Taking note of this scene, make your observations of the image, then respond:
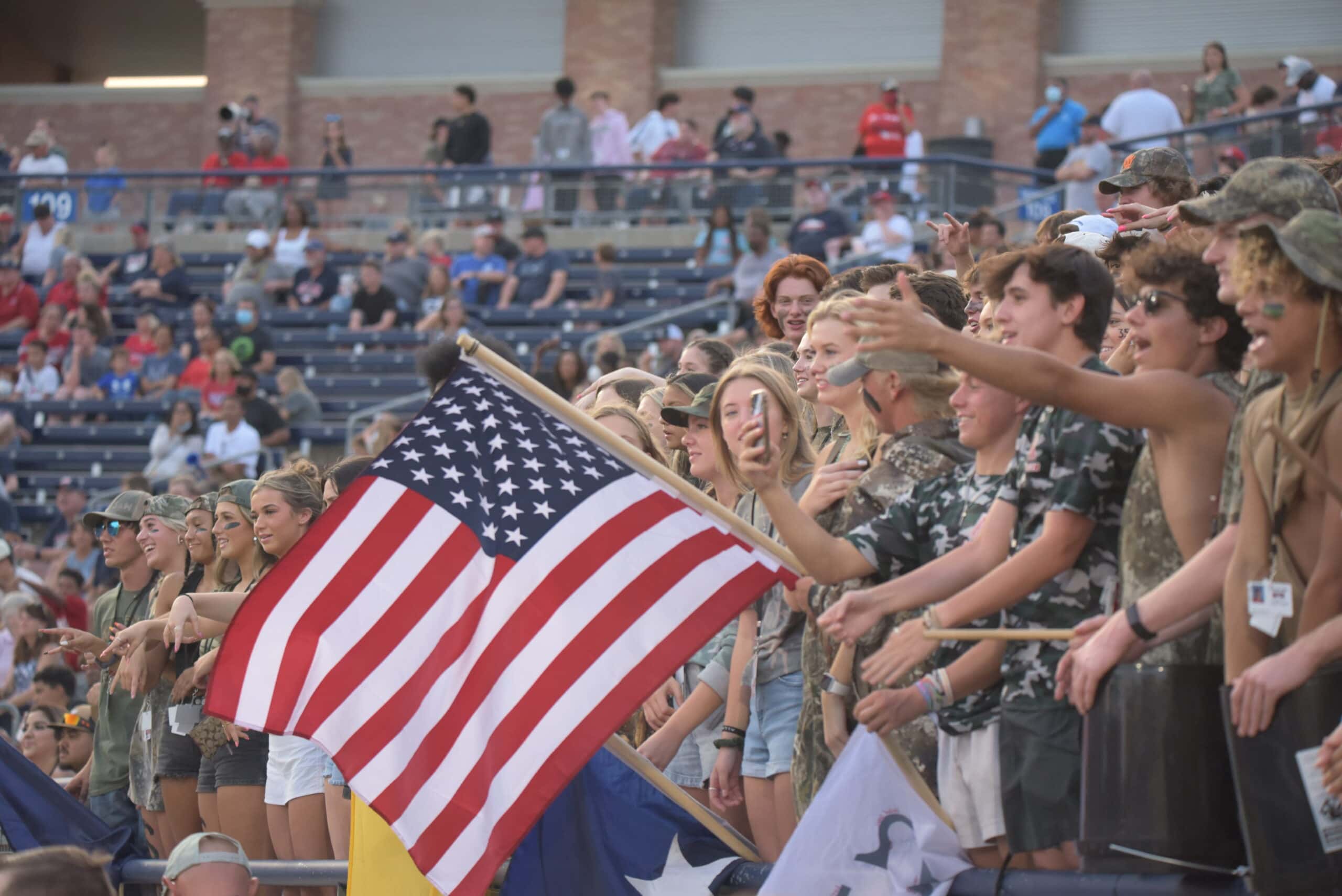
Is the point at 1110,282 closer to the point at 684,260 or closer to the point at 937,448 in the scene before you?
the point at 937,448

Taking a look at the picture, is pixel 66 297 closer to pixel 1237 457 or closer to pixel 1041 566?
pixel 1041 566

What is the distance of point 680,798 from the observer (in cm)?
517

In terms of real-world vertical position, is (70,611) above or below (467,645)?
below

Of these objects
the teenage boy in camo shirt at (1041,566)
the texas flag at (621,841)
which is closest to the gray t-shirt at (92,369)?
the texas flag at (621,841)

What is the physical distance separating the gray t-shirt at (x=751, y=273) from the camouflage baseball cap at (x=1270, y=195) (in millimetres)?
12620

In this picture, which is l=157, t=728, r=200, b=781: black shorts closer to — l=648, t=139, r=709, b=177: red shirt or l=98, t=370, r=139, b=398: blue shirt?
l=98, t=370, r=139, b=398: blue shirt

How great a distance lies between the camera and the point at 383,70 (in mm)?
28547

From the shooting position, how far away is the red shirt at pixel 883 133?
20.2 meters

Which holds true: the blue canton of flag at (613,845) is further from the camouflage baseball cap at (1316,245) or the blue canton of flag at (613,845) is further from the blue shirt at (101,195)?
the blue shirt at (101,195)

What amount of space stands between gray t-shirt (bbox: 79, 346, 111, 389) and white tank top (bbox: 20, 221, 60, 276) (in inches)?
131

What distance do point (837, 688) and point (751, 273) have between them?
12.2 m

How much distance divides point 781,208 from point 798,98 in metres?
7.18

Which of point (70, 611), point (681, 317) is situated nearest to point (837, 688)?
point (70, 611)

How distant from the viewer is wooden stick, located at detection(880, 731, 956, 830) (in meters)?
4.29
